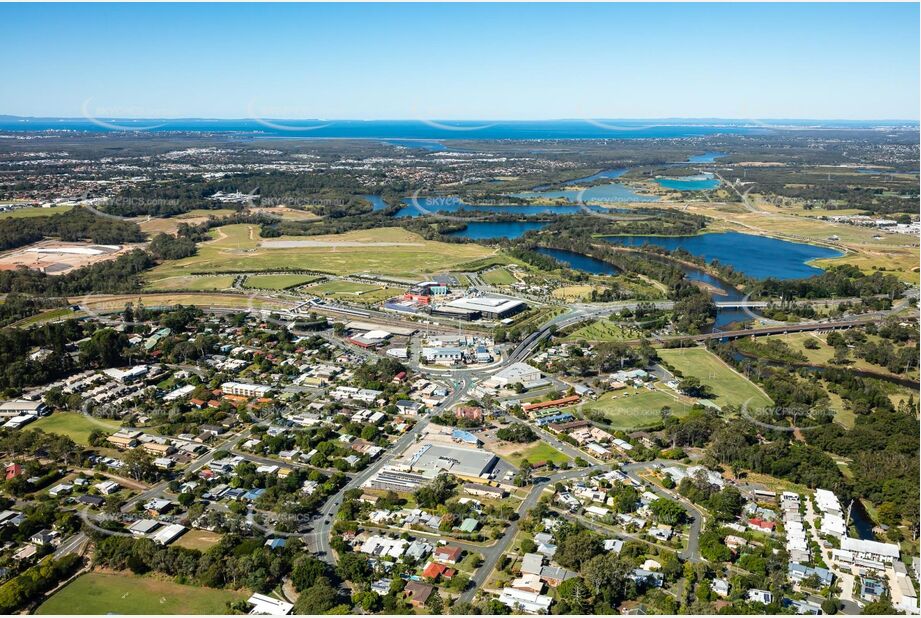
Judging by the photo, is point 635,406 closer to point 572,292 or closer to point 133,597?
point 572,292

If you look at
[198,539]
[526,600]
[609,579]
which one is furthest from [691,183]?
[198,539]

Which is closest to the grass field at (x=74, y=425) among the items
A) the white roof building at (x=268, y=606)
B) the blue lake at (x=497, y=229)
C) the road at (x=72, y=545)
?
the road at (x=72, y=545)

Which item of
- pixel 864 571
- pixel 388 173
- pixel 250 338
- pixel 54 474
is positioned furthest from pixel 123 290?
pixel 388 173

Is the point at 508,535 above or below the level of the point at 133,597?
above

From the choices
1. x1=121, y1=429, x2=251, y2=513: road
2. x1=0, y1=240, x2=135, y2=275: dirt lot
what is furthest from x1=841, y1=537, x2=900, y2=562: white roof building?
x1=0, y1=240, x2=135, y2=275: dirt lot

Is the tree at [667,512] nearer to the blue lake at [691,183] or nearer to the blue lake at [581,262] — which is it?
the blue lake at [581,262]

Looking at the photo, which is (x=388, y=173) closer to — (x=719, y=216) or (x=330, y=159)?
(x=330, y=159)

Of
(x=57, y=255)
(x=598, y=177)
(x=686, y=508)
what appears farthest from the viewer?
(x=598, y=177)
